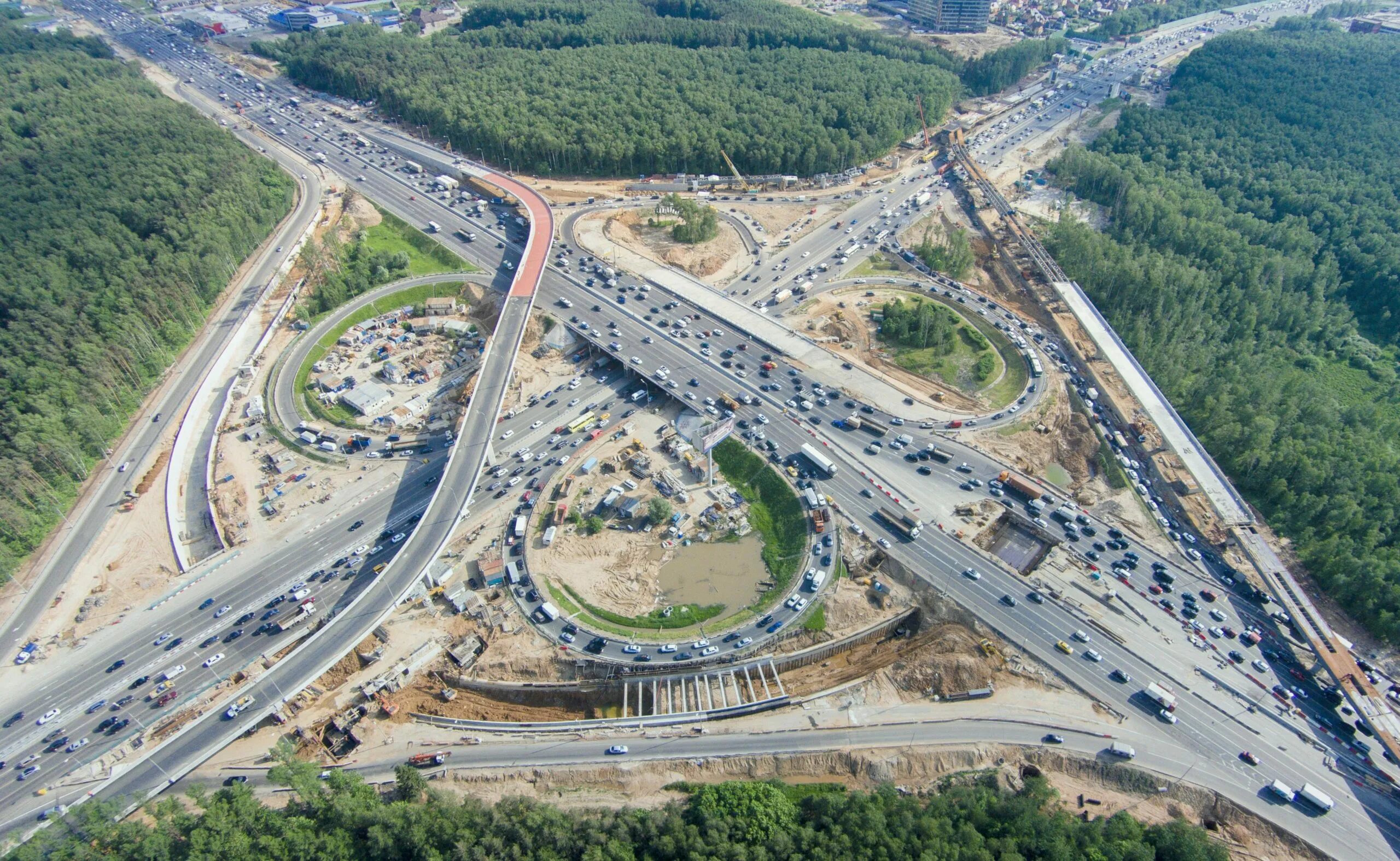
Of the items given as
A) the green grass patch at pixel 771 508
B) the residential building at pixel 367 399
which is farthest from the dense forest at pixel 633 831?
the residential building at pixel 367 399

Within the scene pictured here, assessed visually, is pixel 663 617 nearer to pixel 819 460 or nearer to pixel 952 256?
pixel 819 460

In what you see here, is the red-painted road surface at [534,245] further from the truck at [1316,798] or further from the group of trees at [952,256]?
the truck at [1316,798]

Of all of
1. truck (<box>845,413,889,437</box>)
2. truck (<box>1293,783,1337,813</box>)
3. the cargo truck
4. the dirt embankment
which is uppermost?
truck (<box>845,413,889,437</box>)

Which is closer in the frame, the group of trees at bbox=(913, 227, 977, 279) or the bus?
the bus

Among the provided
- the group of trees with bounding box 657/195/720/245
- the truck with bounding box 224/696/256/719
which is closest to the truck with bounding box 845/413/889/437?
the group of trees with bounding box 657/195/720/245

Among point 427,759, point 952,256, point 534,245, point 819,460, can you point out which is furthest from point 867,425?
point 534,245

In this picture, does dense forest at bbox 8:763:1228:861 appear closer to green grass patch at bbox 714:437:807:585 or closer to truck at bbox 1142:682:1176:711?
truck at bbox 1142:682:1176:711

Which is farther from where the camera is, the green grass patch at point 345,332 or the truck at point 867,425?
the green grass patch at point 345,332
